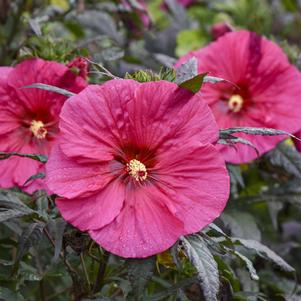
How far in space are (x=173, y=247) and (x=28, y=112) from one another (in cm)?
51

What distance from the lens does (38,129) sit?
4.78 ft

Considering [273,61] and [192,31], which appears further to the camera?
[192,31]

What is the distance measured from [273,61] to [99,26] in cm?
65

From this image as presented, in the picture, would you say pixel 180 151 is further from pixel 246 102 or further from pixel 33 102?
pixel 246 102

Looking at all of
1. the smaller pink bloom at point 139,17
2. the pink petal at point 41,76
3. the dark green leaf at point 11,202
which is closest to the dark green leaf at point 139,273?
the dark green leaf at point 11,202

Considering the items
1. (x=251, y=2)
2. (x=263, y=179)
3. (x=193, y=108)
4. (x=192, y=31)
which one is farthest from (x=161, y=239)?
(x=251, y=2)

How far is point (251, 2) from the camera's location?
243 centimetres

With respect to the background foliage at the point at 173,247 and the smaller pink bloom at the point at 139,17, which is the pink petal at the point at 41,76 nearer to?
the background foliage at the point at 173,247

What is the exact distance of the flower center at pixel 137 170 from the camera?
3.88ft

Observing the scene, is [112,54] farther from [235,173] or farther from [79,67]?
[235,173]

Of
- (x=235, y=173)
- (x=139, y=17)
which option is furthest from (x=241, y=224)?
(x=139, y=17)

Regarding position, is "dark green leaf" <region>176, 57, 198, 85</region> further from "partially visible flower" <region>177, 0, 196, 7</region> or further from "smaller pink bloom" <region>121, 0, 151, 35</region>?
"partially visible flower" <region>177, 0, 196, 7</region>

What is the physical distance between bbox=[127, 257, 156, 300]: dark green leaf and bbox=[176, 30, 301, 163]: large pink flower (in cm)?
64

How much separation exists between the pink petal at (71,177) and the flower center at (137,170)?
0.15 feet
